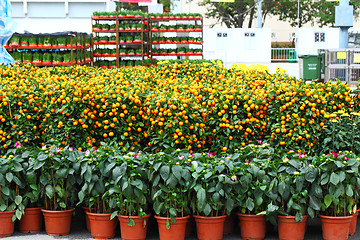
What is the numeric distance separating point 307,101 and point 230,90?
822mm

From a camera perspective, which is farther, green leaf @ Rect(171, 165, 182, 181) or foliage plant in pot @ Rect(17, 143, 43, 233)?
foliage plant in pot @ Rect(17, 143, 43, 233)

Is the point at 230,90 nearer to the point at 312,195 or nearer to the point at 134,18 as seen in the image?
the point at 312,195

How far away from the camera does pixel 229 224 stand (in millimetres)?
5406

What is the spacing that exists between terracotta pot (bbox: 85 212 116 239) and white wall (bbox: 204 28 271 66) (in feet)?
104

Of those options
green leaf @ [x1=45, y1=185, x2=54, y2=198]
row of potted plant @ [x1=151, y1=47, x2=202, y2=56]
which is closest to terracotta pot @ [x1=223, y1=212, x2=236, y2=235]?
green leaf @ [x1=45, y1=185, x2=54, y2=198]

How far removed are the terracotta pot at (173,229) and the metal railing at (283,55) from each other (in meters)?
34.4

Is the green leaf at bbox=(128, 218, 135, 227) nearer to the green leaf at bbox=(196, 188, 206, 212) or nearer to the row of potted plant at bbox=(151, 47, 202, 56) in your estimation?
the green leaf at bbox=(196, 188, 206, 212)

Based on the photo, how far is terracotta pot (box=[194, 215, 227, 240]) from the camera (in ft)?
16.7

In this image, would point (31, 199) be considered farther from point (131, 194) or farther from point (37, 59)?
point (37, 59)

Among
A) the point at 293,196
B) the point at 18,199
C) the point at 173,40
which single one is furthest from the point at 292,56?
the point at 18,199

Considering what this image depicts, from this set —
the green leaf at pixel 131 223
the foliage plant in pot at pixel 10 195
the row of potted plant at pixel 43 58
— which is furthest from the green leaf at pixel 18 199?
the row of potted plant at pixel 43 58

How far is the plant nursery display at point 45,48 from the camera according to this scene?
16.5 meters

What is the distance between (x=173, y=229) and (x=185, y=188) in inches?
15.2

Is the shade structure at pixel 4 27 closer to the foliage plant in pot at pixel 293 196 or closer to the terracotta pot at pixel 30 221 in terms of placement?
the terracotta pot at pixel 30 221
